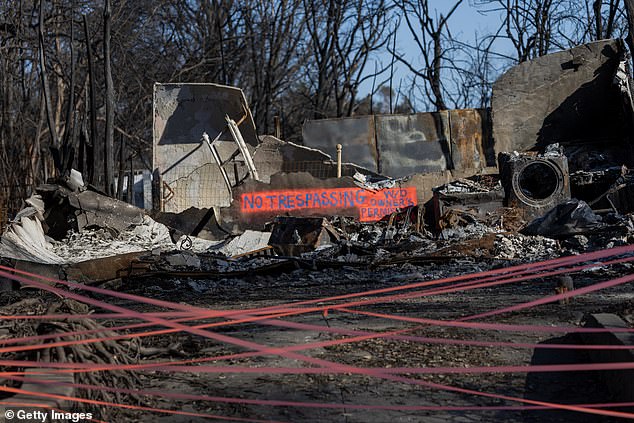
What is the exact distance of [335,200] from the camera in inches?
731

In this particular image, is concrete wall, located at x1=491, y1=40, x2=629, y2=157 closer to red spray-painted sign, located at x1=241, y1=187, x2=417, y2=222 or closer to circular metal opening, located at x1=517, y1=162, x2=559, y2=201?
red spray-painted sign, located at x1=241, y1=187, x2=417, y2=222

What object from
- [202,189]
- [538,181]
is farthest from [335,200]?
[202,189]

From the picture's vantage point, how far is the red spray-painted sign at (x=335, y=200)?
18.5m

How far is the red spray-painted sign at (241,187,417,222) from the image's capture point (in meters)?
18.5

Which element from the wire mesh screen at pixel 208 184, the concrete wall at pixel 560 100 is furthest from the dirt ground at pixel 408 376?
the wire mesh screen at pixel 208 184

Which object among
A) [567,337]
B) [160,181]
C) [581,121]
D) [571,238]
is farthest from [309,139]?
[567,337]

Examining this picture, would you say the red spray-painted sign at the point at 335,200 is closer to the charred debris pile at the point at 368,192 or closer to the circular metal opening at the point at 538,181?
the charred debris pile at the point at 368,192

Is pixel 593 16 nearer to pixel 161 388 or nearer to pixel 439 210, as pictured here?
pixel 439 210

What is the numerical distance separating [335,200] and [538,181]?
4.88m

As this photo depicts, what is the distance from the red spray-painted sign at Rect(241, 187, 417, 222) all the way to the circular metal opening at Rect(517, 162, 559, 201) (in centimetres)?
371

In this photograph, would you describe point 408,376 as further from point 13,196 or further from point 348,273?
point 13,196

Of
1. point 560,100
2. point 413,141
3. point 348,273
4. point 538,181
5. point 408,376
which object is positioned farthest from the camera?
point 413,141

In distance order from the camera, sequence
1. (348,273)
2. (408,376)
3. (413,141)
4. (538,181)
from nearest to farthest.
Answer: (408,376) < (348,273) < (538,181) < (413,141)

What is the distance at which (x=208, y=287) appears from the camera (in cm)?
1038
